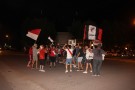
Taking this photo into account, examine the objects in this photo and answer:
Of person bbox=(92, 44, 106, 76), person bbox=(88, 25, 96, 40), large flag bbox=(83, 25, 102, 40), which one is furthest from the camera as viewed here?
person bbox=(88, 25, 96, 40)

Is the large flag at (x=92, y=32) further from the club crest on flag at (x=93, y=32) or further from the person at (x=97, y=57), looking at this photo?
the person at (x=97, y=57)

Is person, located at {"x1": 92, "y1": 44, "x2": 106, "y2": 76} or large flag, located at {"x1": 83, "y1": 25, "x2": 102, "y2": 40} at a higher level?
large flag, located at {"x1": 83, "y1": 25, "x2": 102, "y2": 40}

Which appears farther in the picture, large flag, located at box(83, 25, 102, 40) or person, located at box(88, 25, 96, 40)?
person, located at box(88, 25, 96, 40)

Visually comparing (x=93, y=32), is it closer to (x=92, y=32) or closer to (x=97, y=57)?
(x=92, y=32)

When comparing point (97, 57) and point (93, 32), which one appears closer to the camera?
point (97, 57)

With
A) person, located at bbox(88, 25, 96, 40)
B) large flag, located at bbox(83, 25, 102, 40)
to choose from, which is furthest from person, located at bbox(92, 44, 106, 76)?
person, located at bbox(88, 25, 96, 40)

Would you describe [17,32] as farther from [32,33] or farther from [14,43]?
[32,33]

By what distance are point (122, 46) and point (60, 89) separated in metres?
50.7

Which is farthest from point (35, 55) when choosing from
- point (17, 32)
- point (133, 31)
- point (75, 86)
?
point (17, 32)

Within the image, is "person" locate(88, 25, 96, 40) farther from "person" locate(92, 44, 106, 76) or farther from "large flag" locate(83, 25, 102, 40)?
"person" locate(92, 44, 106, 76)

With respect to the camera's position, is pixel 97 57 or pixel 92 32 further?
pixel 92 32

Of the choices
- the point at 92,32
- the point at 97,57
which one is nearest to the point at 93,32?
the point at 92,32

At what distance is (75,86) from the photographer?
1180cm

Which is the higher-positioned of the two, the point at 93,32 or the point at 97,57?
the point at 93,32
